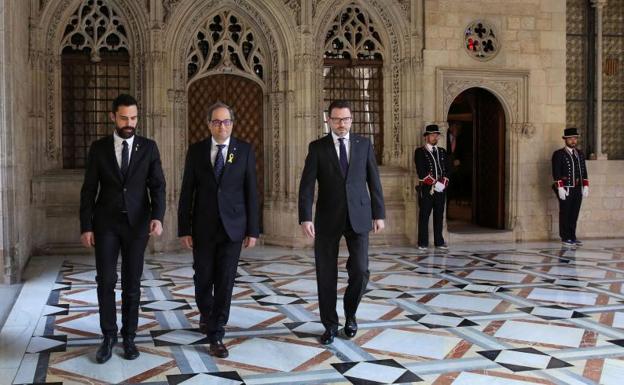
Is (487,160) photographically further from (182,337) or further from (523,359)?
(182,337)

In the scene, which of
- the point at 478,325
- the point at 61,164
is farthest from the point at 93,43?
the point at 478,325

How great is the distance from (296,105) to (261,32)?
1186 mm

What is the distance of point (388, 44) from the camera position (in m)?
10.9

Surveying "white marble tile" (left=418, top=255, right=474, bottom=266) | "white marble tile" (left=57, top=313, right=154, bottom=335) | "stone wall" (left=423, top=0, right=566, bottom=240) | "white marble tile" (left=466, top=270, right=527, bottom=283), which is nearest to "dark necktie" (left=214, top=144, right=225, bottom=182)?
"white marble tile" (left=57, top=313, right=154, bottom=335)

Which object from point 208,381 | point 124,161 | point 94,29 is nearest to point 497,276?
point 208,381

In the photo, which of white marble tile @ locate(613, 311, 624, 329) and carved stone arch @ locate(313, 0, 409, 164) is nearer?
white marble tile @ locate(613, 311, 624, 329)

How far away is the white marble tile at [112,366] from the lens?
13.5ft

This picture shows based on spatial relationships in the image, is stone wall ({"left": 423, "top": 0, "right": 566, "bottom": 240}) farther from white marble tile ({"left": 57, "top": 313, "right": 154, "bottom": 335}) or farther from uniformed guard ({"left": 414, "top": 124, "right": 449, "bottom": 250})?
white marble tile ({"left": 57, "top": 313, "right": 154, "bottom": 335})

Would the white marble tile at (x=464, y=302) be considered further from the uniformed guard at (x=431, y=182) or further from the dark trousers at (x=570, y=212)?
the dark trousers at (x=570, y=212)

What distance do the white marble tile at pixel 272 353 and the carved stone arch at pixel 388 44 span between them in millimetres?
6185

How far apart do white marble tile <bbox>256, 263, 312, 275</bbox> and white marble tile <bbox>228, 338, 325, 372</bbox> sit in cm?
312

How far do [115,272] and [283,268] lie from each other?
3.98 metres

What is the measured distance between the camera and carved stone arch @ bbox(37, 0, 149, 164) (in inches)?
383

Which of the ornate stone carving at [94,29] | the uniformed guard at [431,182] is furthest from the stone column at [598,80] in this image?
the ornate stone carving at [94,29]
